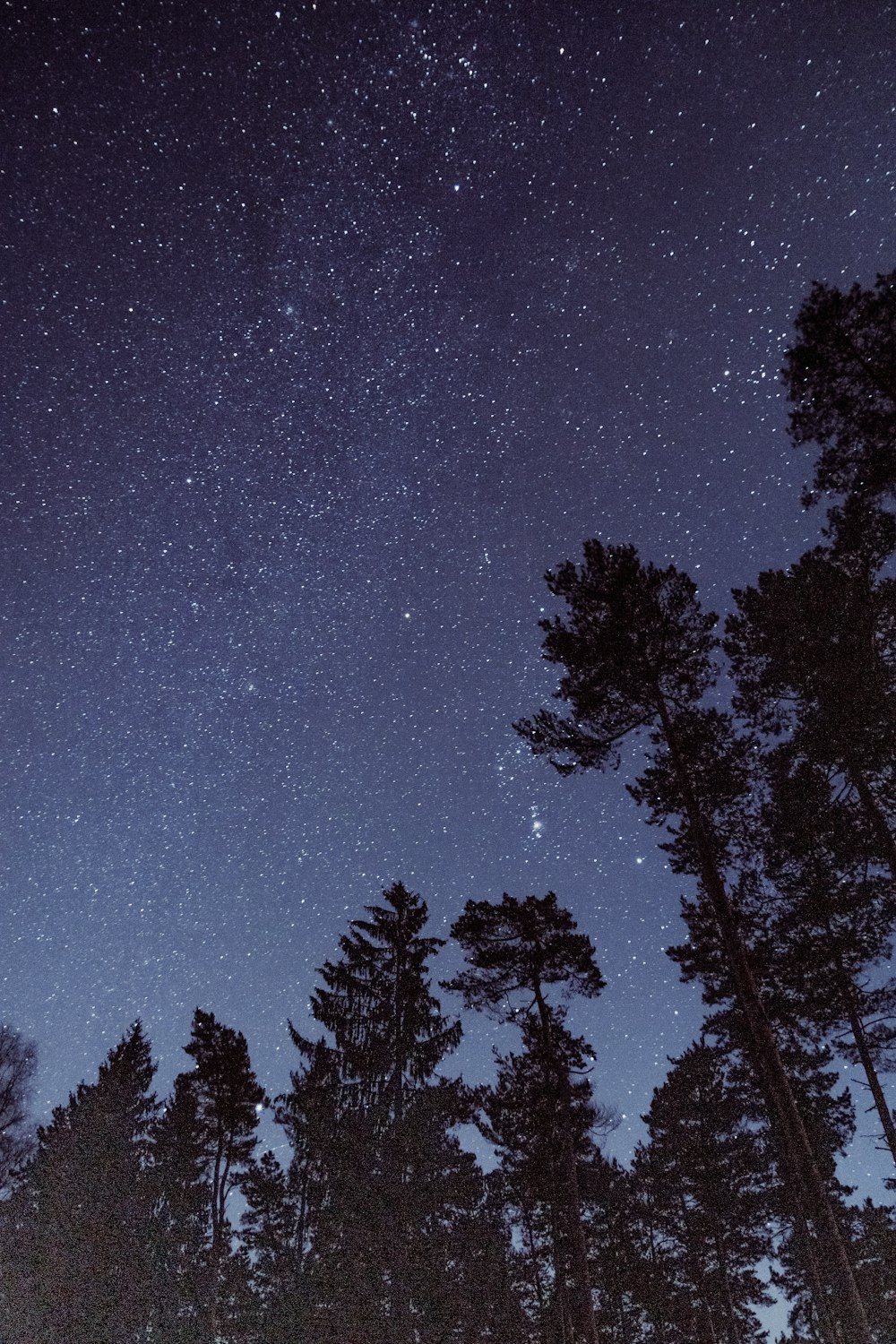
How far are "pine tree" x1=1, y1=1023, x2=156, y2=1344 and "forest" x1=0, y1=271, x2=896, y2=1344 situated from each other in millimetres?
90

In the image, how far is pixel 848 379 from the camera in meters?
10.4

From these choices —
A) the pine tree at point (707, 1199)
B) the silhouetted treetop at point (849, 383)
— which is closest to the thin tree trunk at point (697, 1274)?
the pine tree at point (707, 1199)

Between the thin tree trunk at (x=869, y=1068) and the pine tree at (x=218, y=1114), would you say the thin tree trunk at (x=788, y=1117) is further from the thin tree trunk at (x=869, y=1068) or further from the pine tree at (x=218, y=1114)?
the pine tree at (x=218, y=1114)

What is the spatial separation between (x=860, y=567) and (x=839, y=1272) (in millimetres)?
11689

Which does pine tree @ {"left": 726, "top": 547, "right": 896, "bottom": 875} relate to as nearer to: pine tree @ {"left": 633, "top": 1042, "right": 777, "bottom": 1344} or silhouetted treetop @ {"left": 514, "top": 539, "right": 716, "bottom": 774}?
silhouetted treetop @ {"left": 514, "top": 539, "right": 716, "bottom": 774}

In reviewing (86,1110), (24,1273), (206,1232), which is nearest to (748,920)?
(206,1232)

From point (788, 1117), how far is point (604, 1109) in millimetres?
12470

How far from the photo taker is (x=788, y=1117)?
1100 centimetres

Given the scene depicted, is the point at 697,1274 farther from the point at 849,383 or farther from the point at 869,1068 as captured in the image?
the point at 849,383

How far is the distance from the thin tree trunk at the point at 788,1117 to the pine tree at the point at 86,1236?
729 inches

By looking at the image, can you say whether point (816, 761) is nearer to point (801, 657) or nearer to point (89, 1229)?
point (801, 657)

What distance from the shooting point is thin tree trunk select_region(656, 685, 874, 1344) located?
1028 centimetres

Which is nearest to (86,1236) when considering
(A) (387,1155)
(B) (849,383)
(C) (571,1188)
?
(A) (387,1155)

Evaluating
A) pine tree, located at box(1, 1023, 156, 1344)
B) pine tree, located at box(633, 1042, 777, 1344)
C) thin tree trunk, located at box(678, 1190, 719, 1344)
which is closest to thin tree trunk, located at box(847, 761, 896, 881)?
pine tree, located at box(633, 1042, 777, 1344)
